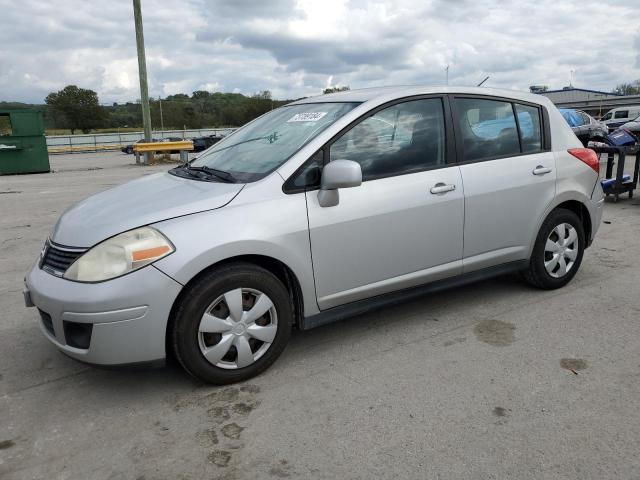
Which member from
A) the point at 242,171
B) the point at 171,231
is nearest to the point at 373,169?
the point at 242,171

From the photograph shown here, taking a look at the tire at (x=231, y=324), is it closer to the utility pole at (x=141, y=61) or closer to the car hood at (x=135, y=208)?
the car hood at (x=135, y=208)

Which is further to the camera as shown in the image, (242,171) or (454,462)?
(242,171)

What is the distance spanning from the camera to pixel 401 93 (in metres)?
3.73

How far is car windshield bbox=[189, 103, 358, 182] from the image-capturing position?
133 inches

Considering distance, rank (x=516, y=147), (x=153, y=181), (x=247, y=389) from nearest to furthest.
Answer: (x=247, y=389)
(x=153, y=181)
(x=516, y=147)

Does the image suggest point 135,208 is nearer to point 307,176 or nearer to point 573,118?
point 307,176

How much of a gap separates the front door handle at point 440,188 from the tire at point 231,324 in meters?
1.24

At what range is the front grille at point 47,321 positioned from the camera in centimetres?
294

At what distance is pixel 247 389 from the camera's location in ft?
10.0

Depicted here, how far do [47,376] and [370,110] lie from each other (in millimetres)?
2603

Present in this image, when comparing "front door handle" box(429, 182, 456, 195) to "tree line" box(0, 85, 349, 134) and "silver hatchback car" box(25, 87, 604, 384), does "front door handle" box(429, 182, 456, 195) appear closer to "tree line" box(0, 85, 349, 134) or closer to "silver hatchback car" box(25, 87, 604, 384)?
"silver hatchback car" box(25, 87, 604, 384)

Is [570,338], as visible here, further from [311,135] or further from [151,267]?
[151,267]

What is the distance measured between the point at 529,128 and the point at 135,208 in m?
3.04

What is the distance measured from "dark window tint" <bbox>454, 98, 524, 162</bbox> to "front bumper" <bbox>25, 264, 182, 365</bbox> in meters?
2.31
